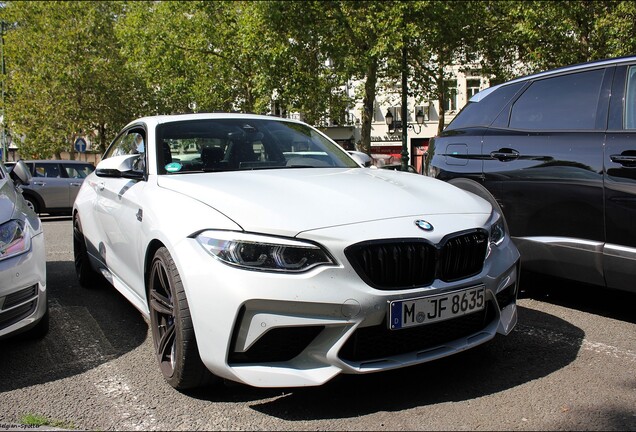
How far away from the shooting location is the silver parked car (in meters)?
16.8

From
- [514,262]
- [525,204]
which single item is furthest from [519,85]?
[514,262]

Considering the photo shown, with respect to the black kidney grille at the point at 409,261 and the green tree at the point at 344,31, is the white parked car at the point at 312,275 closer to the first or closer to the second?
the black kidney grille at the point at 409,261

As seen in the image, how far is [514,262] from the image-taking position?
3.23 m

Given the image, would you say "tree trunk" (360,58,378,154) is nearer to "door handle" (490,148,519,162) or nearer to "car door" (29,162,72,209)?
"car door" (29,162,72,209)

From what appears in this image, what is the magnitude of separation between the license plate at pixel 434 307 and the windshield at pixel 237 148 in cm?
164

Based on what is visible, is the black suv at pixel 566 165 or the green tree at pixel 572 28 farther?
the green tree at pixel 572 28

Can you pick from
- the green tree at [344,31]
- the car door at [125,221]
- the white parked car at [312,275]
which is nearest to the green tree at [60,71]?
the green tree at [344,31]

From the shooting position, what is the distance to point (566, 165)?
420cm

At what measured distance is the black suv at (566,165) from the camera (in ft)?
12.7

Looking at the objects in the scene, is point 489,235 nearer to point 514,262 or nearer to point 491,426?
point 514,262

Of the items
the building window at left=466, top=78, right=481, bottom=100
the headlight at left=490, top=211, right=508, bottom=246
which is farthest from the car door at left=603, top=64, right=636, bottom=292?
the building window at left=466, top=78, right=481, bottom=100

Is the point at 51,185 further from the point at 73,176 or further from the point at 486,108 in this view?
the point at 486,108

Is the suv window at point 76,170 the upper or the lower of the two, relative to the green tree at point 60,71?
lower

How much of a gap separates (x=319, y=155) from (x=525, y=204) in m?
1.61
